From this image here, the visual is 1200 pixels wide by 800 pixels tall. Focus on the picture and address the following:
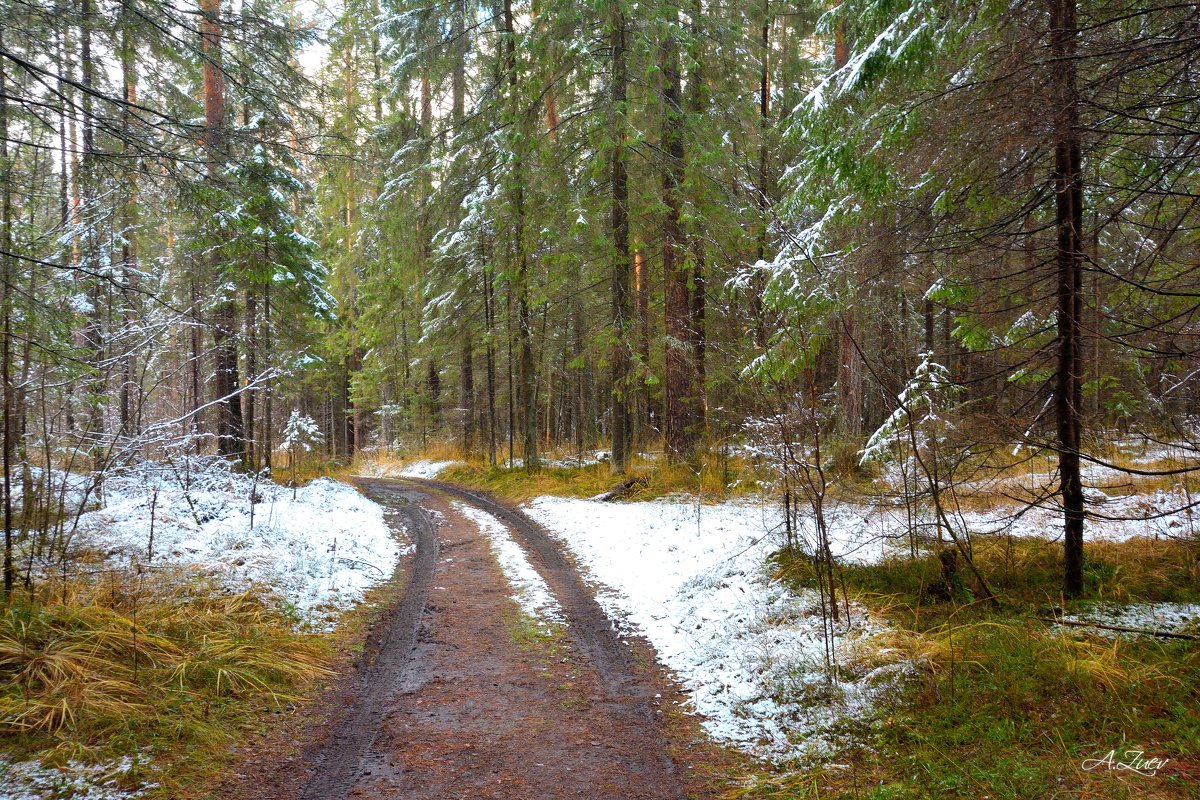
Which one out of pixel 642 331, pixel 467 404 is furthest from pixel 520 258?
pixel 467 404

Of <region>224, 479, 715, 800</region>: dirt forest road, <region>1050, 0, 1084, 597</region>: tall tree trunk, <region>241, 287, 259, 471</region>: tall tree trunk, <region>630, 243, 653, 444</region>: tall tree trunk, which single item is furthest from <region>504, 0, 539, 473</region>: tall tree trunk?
<region>1050, 0, 1084, 597</region>: tall tree trunk

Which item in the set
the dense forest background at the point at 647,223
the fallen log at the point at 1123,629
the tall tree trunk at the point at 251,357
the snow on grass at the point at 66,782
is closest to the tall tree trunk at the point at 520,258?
the dense forest background at the point at 647,223

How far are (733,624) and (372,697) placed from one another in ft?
10.5

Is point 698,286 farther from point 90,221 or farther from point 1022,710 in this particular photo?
point 1022,710

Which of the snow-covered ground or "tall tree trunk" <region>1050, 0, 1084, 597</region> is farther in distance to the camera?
"tall tree trunk" <region>1050, 0, 1084, 597</region>

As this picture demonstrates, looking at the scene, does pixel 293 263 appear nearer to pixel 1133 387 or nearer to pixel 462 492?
pixel 462 492

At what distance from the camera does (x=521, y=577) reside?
796 centimetres

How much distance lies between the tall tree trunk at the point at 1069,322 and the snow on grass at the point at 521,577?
467 centimetres

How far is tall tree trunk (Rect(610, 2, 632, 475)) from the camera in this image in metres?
12.6

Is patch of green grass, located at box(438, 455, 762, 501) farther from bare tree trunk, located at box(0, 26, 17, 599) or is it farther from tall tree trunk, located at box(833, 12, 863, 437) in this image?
bare tree trunk, located at box(0, 26, 17, 599)

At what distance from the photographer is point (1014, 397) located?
5.50m

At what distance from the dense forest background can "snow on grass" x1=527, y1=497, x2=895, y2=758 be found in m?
1.16

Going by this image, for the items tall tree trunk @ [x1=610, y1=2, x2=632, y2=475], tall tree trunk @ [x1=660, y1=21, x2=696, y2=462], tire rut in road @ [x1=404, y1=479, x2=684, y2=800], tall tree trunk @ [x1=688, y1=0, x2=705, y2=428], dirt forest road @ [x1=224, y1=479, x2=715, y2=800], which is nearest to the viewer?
dirt forest road @ [x1=224, y1=479, x2=715, y2=800]

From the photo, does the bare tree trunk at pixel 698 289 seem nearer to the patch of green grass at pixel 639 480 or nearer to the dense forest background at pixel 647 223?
the dense forest background at pixel 647 223
